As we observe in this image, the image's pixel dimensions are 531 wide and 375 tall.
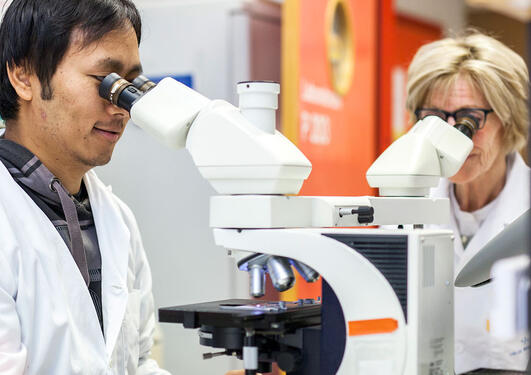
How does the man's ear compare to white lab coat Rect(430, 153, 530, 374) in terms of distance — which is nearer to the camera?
the man's ear

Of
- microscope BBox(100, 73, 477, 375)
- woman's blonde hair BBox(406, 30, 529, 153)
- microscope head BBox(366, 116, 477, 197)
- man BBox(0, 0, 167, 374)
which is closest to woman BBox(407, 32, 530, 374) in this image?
woman's blonde hair BBox(406, 30, 529, 153)

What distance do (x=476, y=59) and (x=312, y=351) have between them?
1240mm

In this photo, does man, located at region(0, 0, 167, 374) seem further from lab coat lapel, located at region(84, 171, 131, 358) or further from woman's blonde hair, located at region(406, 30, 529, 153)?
woman's blonde hair, located at region(406, 30, 529, 153)

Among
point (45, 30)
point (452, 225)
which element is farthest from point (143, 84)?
point (452, 225)

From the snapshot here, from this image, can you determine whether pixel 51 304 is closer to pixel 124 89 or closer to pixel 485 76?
pixel 124 89

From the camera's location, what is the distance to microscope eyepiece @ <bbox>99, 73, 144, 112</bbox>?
4.83 feet

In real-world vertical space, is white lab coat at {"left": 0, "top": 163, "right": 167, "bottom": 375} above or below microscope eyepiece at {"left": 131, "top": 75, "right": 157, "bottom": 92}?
below

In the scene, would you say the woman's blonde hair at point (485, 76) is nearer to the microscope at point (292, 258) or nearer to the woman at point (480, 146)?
the woman at point (480, 146)

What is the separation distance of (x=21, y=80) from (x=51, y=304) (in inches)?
21.2

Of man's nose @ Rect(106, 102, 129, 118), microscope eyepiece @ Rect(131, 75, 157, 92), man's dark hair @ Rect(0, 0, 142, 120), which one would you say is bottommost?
man's nose @ Rect(106, 102, 129, 118)

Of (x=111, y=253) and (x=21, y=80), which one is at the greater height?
(x=21, y=80)

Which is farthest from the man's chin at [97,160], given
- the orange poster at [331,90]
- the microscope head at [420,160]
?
the orange poster at [331,90]

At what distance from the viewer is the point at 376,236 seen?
137 cm

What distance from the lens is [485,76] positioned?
88.2 inches
